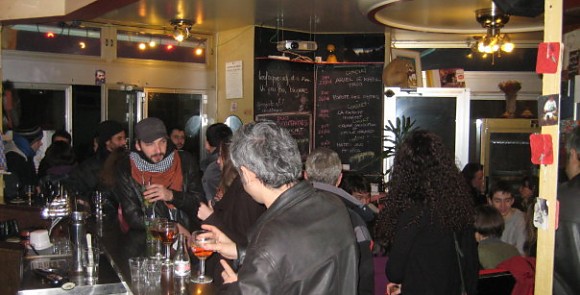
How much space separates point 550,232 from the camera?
1754mm

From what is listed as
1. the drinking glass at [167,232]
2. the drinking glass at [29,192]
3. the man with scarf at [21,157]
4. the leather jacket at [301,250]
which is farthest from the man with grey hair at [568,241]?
the man with scarf at [21,157]

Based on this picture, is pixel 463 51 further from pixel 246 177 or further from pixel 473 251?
pixel 246 177

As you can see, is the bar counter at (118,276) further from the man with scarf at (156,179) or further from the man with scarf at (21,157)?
the man with scarf at (21,157)

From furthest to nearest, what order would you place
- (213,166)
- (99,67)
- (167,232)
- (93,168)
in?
(99,67) → (93,168) → (213,166) → (167,232)

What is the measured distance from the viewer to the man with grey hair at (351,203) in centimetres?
251

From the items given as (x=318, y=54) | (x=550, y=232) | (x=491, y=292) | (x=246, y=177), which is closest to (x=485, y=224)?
(x=491, y=292)

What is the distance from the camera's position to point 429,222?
2.49 metres

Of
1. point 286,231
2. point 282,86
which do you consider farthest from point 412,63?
point 286,231

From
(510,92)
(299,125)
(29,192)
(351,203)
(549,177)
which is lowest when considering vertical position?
(29,192)

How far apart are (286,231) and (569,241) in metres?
1.45

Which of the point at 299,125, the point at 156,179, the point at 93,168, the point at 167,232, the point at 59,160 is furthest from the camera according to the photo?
the point at 299,125

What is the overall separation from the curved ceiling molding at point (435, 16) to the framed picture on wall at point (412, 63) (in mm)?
1051

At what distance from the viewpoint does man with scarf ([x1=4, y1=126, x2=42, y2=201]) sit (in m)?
5.46

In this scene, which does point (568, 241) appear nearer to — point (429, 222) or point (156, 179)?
point (429, 222)
